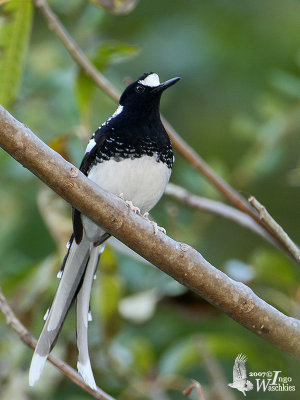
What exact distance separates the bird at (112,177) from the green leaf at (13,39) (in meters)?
0.49

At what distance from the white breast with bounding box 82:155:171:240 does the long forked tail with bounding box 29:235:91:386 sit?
17cm

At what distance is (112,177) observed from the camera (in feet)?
11.5

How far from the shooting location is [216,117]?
630 cm

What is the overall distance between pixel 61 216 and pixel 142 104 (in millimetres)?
667

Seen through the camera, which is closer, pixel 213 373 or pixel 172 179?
pixel 213 373

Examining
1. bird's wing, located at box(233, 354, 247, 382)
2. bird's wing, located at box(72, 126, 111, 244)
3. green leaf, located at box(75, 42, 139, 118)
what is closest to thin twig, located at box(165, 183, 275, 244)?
bird's wing, located at box(72, 126, 111, 244)

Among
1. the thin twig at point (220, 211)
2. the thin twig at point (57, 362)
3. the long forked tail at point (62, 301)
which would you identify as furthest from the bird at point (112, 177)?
the thin twig at point (57, 362)

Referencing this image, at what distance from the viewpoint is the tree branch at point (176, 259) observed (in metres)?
2.51

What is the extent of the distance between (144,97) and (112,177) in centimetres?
53

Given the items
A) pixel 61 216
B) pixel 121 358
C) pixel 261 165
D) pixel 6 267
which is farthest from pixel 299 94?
pixel 6 267

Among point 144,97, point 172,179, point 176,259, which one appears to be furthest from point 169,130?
point 172,179

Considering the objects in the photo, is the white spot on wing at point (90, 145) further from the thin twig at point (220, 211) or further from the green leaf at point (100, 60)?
the thin twig at point (220, 211)

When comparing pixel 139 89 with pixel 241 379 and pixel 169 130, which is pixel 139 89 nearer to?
pixel 169 130

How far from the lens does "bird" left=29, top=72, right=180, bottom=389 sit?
3488 millimetres
